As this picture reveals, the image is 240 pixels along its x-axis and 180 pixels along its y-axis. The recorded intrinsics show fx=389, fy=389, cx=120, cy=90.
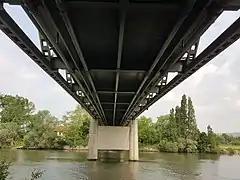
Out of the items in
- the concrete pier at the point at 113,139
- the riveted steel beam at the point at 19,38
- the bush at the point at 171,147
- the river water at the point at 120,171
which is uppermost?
the bush at the point at 171,147

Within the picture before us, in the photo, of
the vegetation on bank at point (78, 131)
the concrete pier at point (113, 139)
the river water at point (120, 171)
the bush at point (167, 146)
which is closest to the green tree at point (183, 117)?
the vegetation on bank at point (78, 131)

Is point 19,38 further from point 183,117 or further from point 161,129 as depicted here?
point 183,117

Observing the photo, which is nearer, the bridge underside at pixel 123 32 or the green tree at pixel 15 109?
the bridge underside at pixel 123 32

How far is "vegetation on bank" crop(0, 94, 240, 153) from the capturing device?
8150cm

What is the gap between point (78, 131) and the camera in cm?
8231

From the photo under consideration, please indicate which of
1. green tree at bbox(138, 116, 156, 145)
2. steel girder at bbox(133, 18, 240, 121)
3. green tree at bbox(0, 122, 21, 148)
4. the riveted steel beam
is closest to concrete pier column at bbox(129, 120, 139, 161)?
steel girder at bbox(133, 18, 240, 121)

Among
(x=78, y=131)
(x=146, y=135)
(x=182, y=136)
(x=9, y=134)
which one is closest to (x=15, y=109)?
(x=9, y=134)

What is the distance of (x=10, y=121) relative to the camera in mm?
93750

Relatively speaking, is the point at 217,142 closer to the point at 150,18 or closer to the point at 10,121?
the point at 10,121

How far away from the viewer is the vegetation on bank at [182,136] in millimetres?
84312

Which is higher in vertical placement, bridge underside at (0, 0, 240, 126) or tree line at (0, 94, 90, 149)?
tree line at (0, 94, 90, 149)

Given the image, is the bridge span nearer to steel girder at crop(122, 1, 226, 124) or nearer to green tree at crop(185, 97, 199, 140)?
steel girder at crop(122, 1, 226, 124)

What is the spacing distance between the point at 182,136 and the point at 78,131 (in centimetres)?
2401

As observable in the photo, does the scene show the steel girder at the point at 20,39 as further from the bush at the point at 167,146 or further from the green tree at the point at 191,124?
the green tree at the point at 191,124
